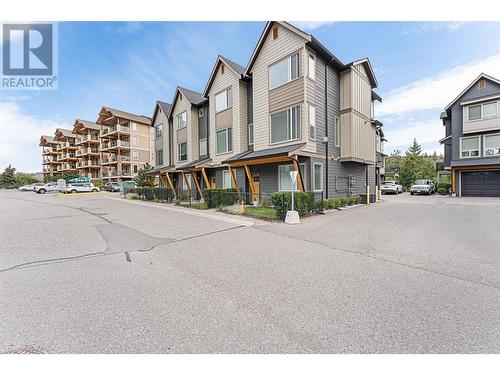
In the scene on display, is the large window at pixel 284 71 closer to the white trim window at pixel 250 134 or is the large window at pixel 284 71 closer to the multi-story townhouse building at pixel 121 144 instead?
the white trim window at pixel 250 134

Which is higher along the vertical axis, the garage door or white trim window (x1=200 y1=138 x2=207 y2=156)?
white trim window (x1=200 y1=138 x2=207 y2=156)

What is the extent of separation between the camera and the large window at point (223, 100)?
60.1 feet

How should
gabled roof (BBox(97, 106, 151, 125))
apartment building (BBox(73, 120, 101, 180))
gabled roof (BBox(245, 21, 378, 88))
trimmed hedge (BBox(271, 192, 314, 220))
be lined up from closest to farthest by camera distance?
trimmed hedge (BBox(271, 192, 314, 220)), gabled roof (BBox(245, 21, 378, 88)), gabled roof (BBox(97, 106, 151, 125)), apartment building (BBox(73, 120, 101, 180))

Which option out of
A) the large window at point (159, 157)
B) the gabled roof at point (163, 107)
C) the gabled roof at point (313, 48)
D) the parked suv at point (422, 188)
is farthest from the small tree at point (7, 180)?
the parked suv at point (422, 188)

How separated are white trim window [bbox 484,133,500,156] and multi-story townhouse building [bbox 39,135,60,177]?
86418 mm

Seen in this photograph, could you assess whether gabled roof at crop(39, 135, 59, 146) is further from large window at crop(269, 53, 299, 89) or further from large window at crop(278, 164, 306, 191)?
large window at crop(278, 164, 306, 191)

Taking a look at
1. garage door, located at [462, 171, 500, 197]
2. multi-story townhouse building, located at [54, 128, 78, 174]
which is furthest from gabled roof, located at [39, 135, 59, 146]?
garage door, located at [462, 171, 500, 197]

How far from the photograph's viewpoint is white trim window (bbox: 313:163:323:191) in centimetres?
1395

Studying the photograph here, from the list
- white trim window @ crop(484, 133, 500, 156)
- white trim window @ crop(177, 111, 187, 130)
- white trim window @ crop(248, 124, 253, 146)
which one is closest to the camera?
white trim window @ crop(248, 124, 253, 146)

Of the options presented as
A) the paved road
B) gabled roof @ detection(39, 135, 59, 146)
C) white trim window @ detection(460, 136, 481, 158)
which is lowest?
the paved road

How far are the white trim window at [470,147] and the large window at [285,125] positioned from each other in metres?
19.5

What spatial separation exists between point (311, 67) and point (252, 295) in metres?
14.0

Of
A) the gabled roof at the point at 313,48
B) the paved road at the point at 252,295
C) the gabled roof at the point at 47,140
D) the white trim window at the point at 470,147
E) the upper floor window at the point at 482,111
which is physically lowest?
the paved road at the point at 252,295

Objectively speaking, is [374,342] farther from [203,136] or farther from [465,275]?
[203,136]
